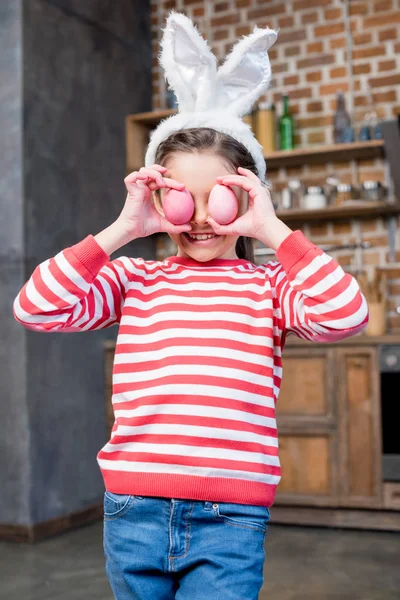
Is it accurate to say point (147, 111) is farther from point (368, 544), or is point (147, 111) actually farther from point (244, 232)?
point (244, 232)

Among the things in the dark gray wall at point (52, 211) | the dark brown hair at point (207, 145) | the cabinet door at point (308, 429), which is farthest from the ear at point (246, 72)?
the cabinet door at point (308, 429)

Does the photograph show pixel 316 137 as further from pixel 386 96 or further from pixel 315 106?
pixel 386 96

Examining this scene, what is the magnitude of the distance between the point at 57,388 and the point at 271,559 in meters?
1.21

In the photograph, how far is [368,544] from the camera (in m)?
2.96

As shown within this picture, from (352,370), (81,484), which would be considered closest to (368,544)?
(352,370)

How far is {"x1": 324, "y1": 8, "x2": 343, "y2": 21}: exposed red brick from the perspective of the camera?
3.83 metres

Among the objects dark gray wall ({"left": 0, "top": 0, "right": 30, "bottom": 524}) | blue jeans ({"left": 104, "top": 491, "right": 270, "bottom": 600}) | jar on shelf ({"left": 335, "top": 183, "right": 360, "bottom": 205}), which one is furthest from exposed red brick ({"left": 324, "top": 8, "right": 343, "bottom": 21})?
blue jeans ({"left": 104, "top": 491, "right": 270, "bottom": 600})

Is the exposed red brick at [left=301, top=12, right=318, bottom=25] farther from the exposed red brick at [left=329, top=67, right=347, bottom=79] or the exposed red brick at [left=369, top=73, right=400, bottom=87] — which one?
the exposed red brick at [left=369, top=73, right=400, bottom=87]

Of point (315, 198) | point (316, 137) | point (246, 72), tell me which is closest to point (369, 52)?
point (316, 137)

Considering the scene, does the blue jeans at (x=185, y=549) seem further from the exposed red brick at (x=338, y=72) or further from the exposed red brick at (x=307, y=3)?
the exposed red brick at (x=307, y=3)

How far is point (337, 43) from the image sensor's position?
3838mm

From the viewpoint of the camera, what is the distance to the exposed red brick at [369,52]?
3746 mm

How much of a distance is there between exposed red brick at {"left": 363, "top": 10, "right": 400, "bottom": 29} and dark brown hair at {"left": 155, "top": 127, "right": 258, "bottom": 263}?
2.91 m

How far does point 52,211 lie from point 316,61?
1.68m
